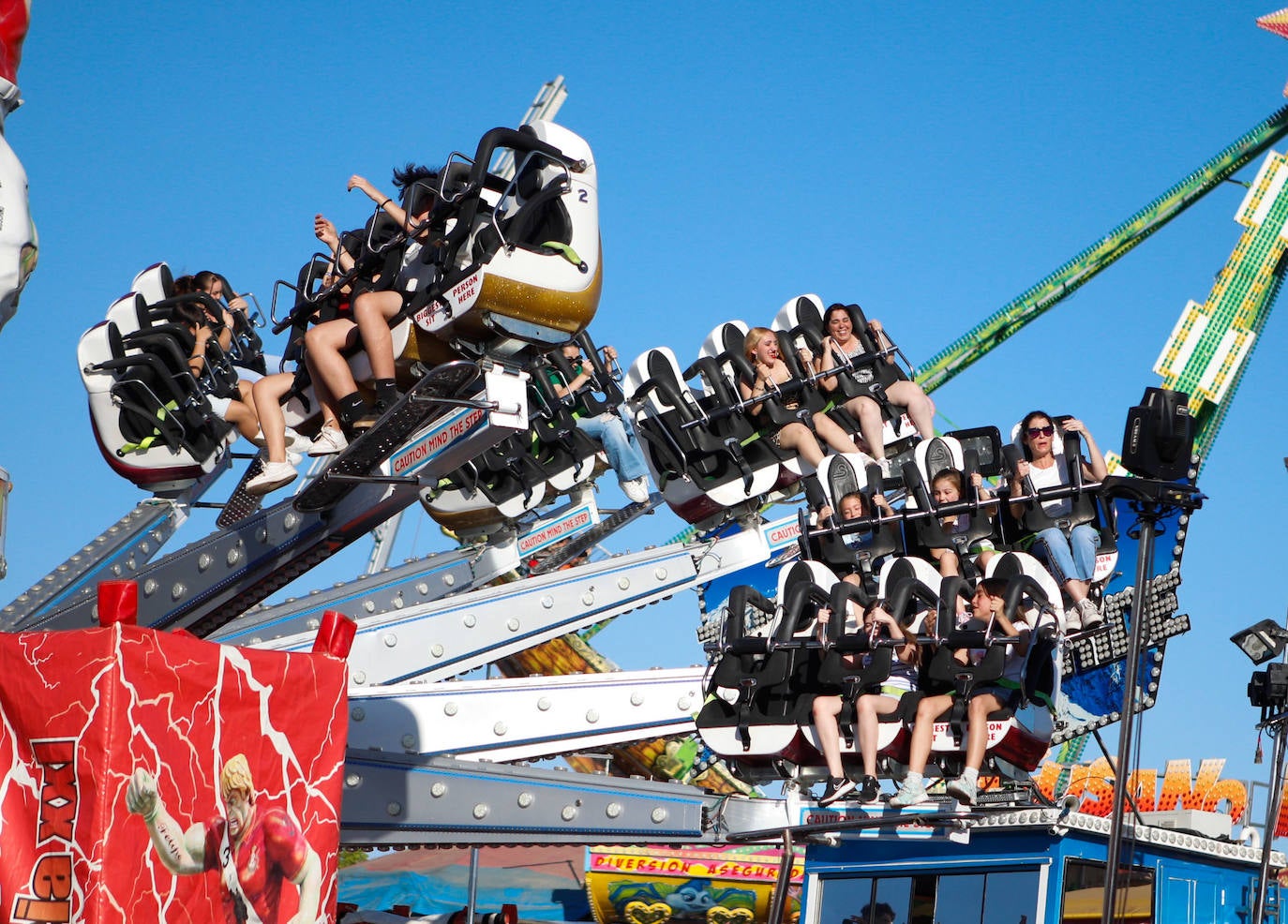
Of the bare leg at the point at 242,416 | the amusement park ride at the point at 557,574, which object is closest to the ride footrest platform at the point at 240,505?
the amusement park ride at the point at 557,574

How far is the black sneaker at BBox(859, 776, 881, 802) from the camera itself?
26.4 ft

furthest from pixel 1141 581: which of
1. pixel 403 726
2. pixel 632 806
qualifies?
pixel 403 726

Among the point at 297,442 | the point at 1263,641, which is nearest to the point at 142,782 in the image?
the point at 297,442

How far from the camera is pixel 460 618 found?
9.01 meters

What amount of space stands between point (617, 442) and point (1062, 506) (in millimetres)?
4616

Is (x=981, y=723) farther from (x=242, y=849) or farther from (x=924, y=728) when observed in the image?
(x=242, y=849)

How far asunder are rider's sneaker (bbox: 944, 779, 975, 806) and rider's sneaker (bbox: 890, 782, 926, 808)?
14cm

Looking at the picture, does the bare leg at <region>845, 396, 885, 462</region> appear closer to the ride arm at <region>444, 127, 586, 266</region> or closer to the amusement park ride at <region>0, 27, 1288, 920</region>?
the amusement park ride at <region>0, 27, 1288, 920</region>

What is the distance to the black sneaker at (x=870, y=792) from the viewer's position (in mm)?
8045

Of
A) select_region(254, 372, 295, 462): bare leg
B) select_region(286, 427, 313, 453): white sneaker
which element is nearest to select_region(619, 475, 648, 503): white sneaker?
select_region(254, 372, 295, 462): bare leg

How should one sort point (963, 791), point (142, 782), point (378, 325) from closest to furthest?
point (142, 782) → point (963, 791) → point (378, 325)

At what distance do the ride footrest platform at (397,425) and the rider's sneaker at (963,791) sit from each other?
9.23ft

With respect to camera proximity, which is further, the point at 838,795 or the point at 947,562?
the point at 947,562

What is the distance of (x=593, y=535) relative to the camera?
13094mm
